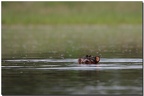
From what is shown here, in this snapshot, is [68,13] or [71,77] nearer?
[71,77]

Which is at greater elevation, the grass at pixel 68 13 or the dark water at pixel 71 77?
the grass at pixel 68 13

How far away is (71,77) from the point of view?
1582cm

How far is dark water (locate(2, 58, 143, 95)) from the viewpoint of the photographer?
14125 millimetres

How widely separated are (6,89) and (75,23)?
37.6 m

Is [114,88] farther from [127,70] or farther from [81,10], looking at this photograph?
[81,10]

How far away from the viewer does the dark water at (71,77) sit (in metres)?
14.1

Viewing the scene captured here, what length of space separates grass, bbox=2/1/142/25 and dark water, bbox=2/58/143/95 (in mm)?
29223

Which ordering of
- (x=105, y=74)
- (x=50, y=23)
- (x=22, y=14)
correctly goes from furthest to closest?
(x=50, y=23) < (x=22, y=14) < (x=105, y=74)

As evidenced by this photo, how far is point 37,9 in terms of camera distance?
51031mm

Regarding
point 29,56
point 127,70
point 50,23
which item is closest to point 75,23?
point 50,23

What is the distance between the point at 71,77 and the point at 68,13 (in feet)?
116

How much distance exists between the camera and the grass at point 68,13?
4888 centimetres

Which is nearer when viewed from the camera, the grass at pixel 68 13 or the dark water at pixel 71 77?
the dark water at pixel 71 77

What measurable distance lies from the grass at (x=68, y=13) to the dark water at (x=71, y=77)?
2922 cm
